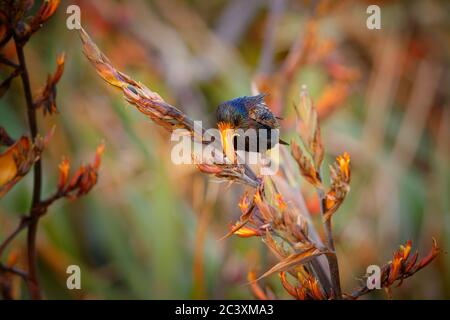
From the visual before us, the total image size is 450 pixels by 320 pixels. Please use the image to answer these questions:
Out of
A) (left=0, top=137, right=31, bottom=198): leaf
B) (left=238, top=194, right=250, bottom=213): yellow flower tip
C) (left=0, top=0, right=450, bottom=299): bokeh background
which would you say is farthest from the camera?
(left=0, top=0, right=450, bottom=299): bokeh background

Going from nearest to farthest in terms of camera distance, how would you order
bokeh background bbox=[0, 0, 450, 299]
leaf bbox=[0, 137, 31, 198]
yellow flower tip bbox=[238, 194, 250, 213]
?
yellow flower tip bbox=[238, 194, 250, 213]
leaf bbox=[0, 137, 31, 198]
bokeh background bbox=[0, 0, 450, 299]

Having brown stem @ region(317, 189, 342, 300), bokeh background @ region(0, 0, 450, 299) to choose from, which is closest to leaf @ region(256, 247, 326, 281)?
brown stem @ region(317, 189, 342, 300)

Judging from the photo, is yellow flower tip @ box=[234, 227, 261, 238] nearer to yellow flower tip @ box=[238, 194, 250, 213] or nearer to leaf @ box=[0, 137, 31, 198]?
yellow flower tip @ box=[238, 194, 250, 213]

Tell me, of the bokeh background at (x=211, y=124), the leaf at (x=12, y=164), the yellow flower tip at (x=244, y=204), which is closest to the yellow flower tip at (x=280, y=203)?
the yellow flower tip at (x=244, y=204)

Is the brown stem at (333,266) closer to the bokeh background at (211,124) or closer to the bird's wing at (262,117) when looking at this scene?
the bird's wing at (262,117)

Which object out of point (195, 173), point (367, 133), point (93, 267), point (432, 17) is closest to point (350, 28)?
point (432, 17)
